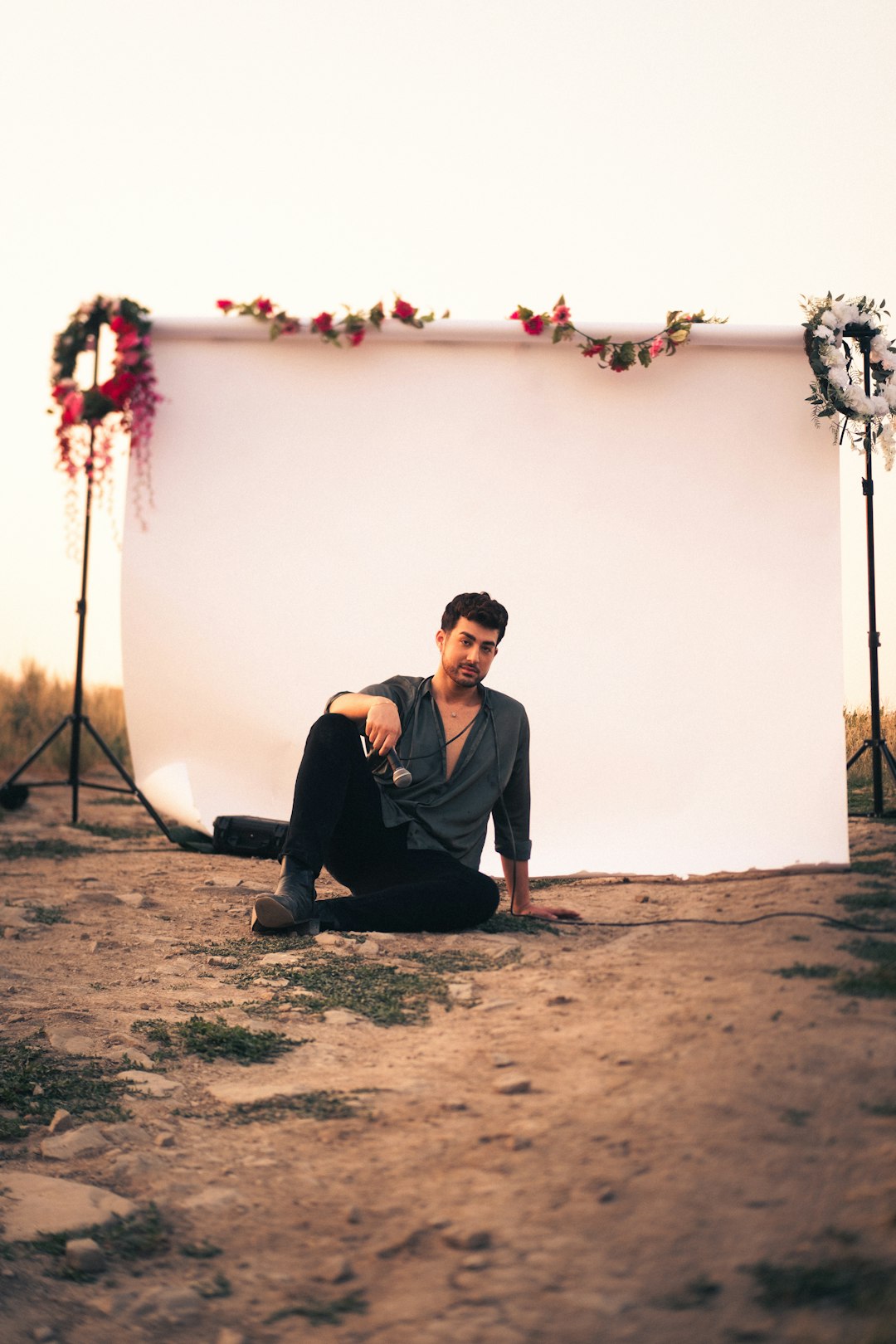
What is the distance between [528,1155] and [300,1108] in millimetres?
724

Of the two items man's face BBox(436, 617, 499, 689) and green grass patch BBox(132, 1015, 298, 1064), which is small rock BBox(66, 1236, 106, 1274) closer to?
green grass patch BBox(132, 1015, 298, 1064)

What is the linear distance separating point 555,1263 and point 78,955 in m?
2.20

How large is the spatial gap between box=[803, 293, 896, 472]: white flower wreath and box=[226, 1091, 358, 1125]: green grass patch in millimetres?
2834

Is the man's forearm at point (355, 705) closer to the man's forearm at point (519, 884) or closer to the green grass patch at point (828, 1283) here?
the man's forearm at point (519, 884)

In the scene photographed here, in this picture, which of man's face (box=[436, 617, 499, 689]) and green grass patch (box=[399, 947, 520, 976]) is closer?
green grass patch (box=[399, 947, 520, 976])

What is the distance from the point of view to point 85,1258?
1.34 meters

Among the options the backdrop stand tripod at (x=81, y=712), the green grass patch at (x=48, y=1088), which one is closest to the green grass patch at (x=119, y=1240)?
the green grass patch at (x=48, y=1088)

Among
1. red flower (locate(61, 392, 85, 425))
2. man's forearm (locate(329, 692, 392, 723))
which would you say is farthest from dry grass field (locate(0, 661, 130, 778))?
man's forearm (locate(329, 692, 392, 723))

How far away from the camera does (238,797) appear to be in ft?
14.0

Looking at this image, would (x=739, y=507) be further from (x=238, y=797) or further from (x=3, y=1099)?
(x=3, y=1099)

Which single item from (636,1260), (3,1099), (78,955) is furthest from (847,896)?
(78,955)

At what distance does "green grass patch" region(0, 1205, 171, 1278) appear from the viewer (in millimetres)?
1357

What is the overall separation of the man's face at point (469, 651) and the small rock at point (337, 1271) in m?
1.86

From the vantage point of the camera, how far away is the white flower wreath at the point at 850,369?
3.71m
